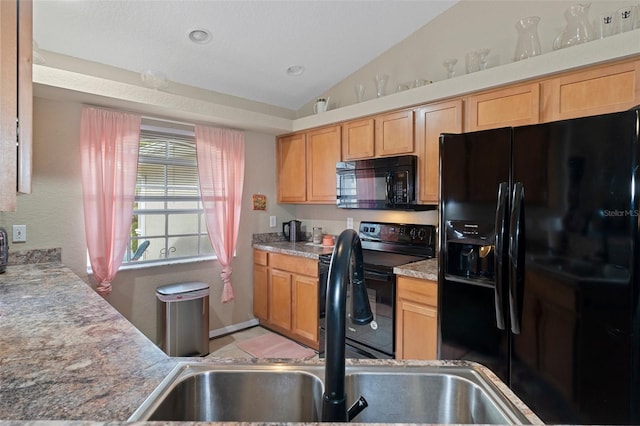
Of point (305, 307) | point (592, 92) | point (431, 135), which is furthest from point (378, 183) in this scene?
point (592, 92)

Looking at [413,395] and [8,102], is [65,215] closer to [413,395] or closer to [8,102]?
[8,102]

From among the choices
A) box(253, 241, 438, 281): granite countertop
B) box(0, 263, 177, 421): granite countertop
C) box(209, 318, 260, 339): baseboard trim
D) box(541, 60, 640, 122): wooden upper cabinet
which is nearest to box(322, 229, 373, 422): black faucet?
box(0, 263, 177, 421): granite countertop

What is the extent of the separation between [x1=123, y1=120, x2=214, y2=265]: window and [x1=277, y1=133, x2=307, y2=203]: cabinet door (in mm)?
951

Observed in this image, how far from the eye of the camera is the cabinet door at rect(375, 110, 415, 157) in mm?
2711

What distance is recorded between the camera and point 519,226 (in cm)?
158

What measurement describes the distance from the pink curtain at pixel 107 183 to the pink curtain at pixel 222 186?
615 mm

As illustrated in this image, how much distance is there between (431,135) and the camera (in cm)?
257

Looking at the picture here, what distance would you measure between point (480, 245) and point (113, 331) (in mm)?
1754

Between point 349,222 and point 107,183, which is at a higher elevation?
point 107,183

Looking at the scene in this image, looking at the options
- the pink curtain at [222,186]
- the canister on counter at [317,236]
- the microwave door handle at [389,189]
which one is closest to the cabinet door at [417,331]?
the microwave door handle at [389,189]

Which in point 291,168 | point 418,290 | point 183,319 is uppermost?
point 291,168

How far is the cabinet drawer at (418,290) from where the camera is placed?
7.09ft

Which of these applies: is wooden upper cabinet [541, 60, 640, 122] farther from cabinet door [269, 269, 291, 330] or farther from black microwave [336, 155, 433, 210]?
cabinet door [269, 269, 291, 330]

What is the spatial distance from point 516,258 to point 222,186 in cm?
270
